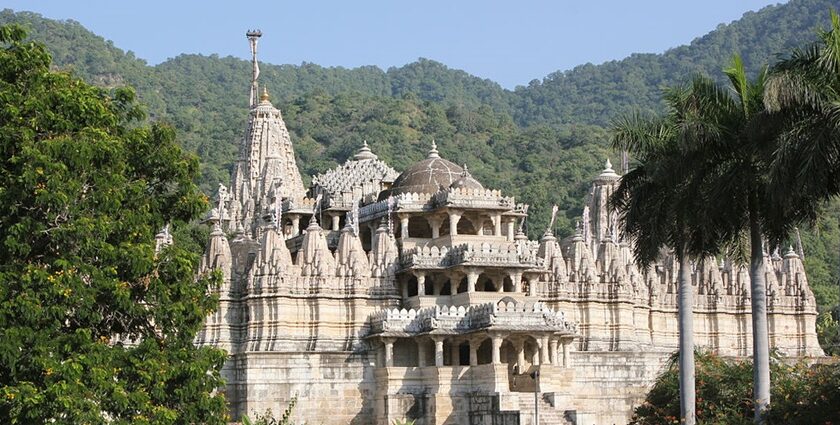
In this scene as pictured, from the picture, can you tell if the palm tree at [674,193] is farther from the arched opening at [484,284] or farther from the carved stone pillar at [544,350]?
the arched opening at [484,284]

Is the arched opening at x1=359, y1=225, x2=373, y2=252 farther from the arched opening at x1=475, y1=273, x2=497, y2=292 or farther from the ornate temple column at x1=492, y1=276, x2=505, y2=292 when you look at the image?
the ornate temple column at x1=492, y1=276, x2=505, y2=292

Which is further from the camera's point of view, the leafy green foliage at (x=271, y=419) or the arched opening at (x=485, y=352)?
the arched opening at (x=485, y=352)

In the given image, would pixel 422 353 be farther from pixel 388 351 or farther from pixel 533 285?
pixel 533 285

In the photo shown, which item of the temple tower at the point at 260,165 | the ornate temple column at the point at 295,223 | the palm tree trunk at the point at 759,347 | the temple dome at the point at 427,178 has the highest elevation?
the temple tower at the point at 260,165

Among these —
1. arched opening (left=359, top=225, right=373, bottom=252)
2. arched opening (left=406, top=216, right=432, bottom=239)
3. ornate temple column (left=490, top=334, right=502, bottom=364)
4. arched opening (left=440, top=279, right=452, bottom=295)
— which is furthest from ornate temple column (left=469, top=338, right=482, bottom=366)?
arched opening (left=359, top=225, right=373, bottom=252)

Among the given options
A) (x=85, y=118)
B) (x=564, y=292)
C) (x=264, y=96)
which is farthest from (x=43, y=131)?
(x=264, y=96)

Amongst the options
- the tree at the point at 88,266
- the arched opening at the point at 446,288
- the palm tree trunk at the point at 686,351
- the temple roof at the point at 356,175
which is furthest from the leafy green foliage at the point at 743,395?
the temple roof at the point at 356,175

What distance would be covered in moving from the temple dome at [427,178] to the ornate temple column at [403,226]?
5.02ft

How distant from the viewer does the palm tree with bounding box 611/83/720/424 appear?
37438 mm

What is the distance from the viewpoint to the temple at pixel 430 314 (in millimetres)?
59656

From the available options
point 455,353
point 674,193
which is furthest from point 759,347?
point 455,353

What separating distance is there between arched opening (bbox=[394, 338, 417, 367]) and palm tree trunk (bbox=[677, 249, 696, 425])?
2099 cm

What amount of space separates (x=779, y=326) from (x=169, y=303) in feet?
149

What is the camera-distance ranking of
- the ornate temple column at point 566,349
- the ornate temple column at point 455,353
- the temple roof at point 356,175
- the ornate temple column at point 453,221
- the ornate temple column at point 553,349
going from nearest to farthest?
1. the ornate temple column at point 553,349
2. the ornate temple column at point 455,353
3. the ornate temple column at point 566,349
4. the ornate temple column at point 453,221
5. the temple roof at point 356,175
